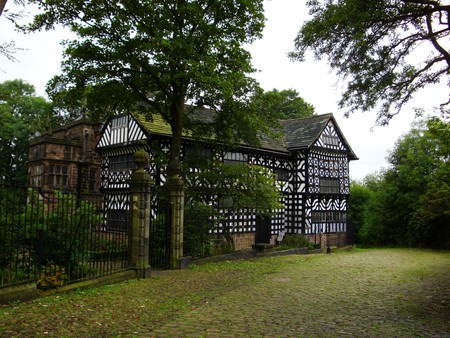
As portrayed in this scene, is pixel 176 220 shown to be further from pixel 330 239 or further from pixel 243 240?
pixel 330 239

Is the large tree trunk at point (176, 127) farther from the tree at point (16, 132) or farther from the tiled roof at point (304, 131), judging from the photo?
the tree at point (16, 132)

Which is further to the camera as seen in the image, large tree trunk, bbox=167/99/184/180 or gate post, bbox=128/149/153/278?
large tree trunk, bbox=167/99/184/180

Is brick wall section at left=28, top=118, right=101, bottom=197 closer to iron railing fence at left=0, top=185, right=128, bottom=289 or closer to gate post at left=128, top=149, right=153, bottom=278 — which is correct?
gate post at left=128, top=149, right=153, bottom=278

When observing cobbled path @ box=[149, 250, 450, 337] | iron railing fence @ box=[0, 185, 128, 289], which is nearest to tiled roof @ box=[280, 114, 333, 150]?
cobbled path @ box=[149, 250, 450, 337]

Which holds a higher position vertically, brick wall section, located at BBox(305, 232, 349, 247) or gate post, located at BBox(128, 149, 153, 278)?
gate post, located at BBox(128, 149, 153, 278)

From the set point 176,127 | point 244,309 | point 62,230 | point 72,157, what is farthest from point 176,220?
point 72,157

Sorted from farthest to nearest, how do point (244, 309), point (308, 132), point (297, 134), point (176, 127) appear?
1. point (297, 134)
2. point (308, 132)
3. point (176, 127)
4. point (244, 309)

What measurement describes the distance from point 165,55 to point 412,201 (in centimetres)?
2033

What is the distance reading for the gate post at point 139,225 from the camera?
33.6 ft

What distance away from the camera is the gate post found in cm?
1024

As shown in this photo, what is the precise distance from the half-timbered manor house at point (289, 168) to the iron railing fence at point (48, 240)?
10069 millimetres

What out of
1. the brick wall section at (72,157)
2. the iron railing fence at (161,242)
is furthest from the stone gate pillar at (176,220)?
the brick wall section at (72,157)

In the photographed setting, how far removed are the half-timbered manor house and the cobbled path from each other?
10291 mm

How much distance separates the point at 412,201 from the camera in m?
25.6
